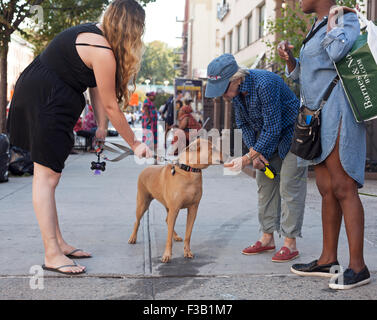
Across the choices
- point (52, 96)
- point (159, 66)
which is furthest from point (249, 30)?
point (159, 66)

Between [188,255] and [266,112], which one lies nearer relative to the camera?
[266,112]

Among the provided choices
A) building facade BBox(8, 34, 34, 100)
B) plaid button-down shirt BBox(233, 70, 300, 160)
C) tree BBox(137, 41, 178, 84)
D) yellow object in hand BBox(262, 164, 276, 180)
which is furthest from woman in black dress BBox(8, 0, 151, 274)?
tree BBox(137, 41, 178, 84)

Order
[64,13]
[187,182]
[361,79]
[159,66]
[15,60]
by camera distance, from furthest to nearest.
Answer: [159,66]
[15,60]
[64,13]
[187,182]
[361,79]

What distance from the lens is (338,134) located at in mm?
3336

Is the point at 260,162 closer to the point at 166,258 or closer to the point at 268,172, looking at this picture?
the point at 268,172

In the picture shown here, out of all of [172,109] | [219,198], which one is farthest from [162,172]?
[172,109]

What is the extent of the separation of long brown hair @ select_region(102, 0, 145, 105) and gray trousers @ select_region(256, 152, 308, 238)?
4.66 ft

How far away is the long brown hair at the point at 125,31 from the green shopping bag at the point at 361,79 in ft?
4.49

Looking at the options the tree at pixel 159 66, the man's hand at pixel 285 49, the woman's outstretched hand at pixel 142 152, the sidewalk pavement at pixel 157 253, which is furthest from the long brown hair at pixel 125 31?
the tree at pixel 159 66

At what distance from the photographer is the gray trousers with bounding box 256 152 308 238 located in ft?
13.1

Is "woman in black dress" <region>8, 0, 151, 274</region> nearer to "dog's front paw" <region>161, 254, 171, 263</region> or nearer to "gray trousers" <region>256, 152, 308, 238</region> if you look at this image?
"dog's front paw" <region>161, 254, 171, 263</region>

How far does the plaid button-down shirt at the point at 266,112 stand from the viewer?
147 inches

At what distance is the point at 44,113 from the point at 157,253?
4.88 feet
